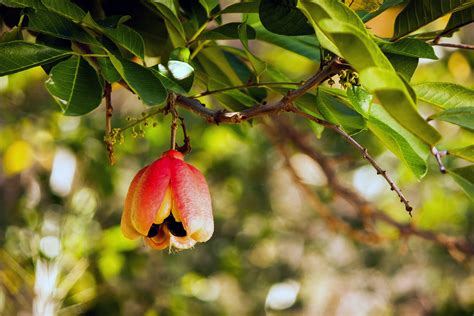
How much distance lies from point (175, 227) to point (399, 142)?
220 mm

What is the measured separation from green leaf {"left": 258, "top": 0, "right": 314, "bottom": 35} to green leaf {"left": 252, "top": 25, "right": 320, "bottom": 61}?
0.17m

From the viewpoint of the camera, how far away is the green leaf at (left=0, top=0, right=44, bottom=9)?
2.00ft

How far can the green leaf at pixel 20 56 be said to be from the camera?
611 millimetres

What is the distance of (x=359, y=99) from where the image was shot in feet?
1.96

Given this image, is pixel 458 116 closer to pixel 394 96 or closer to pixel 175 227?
pixel 394 96

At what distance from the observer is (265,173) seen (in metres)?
2.42

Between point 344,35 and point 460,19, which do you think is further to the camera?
point 460,19

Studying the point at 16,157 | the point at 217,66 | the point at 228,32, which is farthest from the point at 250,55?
the point at 16,157

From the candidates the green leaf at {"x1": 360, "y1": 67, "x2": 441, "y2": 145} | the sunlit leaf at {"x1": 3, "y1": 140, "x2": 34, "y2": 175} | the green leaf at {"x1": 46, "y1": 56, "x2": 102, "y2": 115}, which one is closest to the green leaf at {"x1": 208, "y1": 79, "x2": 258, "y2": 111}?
the green leaf at {"x1": 46, "y1": 56, "x2": 102, "y2": 115}

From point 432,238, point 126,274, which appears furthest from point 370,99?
point 126,274

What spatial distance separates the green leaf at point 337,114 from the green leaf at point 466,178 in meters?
0.10

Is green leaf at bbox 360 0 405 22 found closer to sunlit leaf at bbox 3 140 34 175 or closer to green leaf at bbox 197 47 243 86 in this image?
green leaf at bbox 197 47 243 86

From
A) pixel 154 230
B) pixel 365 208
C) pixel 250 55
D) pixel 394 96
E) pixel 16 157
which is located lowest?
pixel 16 157

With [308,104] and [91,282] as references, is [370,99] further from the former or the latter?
[91,282]
